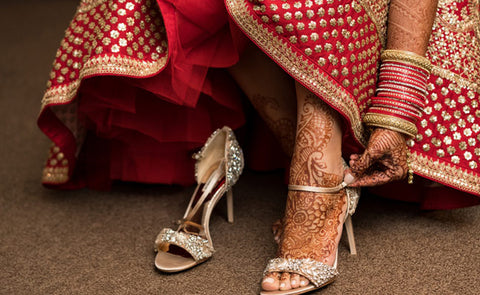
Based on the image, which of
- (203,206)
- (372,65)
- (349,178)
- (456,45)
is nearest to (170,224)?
(203,206)

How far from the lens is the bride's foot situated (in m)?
0.82

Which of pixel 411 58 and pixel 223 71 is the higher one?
pixel 411 58

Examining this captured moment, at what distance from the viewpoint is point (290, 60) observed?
2.65 ft

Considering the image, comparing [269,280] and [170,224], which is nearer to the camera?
[269,280]

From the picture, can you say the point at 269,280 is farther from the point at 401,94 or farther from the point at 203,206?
the point at 401,94

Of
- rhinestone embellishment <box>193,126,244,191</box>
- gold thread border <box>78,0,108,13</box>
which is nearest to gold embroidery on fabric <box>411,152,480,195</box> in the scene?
rhinestone embellishment <box>193,126,244,191</box>

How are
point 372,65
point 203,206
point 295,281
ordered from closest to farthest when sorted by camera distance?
point 295,281 → point 372,65 → point 203,206

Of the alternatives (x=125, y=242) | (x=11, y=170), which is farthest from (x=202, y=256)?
(x=11, y=170)

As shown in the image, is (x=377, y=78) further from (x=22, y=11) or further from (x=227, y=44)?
(x=22, y=11)

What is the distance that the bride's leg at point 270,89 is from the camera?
95cm

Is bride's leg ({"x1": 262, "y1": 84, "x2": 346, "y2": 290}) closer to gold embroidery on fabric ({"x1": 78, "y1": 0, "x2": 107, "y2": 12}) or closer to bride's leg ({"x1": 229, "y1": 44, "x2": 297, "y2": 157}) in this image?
bride's leg ({"x1": 229, "y1": 44, "x2": 297, "y2": 157})

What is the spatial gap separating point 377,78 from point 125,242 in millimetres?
548

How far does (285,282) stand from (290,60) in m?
0.34

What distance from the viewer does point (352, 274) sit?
84 centimetres
